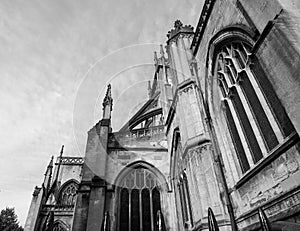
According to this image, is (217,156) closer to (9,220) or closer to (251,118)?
(251,118)

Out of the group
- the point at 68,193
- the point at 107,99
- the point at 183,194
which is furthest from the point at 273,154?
the point at 68,193

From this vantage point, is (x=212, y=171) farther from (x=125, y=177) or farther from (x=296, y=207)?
(x=125, y=177)

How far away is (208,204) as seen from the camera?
4.97 metres

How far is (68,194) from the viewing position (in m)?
22.0

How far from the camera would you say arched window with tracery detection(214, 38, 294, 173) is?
148 inches

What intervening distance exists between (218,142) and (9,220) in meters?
34.6

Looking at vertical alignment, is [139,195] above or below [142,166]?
below

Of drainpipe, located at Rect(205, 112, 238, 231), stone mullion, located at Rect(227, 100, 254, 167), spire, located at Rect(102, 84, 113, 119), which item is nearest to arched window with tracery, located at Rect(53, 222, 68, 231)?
spire, located at Rect(102, 84, 113, 119)

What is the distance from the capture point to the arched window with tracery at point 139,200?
886cm

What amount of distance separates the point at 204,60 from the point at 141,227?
7546 mm

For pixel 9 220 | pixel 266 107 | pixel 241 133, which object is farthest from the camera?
pixel 9 220

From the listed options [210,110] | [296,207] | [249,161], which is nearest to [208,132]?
[210,110]

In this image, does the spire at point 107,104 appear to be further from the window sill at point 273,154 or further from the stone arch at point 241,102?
the window sill at point 273,154

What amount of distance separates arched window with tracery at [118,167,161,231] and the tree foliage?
26816mm
